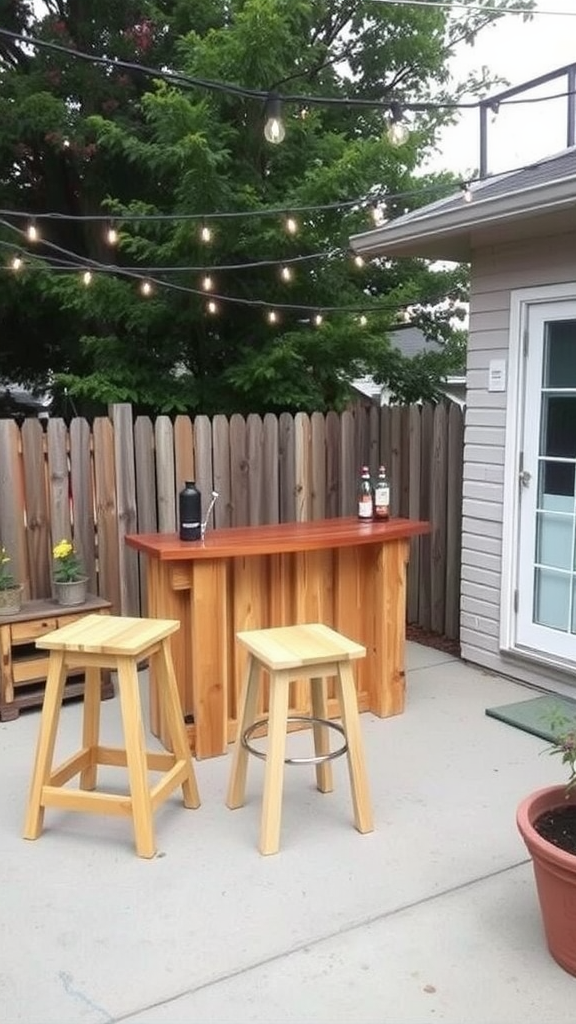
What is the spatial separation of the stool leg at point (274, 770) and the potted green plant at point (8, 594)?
177 centimetres

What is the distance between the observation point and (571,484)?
4074mm

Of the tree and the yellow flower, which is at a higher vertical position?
the tree

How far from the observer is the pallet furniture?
12.6 ft

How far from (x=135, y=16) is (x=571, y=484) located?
6392 millimetres

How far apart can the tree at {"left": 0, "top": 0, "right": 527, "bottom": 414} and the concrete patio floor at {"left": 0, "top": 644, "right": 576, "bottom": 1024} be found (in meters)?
3.81

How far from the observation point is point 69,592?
13.4ft

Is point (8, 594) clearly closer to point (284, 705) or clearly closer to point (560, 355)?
point (284, 705)

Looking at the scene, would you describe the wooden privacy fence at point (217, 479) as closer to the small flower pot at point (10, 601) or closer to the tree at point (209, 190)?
the small flower pot at point (10, 601)

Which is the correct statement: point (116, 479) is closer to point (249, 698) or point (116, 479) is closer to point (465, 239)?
point (249, 698)

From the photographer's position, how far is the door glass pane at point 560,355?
158 inches

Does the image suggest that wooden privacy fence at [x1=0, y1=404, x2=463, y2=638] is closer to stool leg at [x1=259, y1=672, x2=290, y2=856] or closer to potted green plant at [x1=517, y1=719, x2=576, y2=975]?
stool leg at [x1=259, y1=672, x2=290, y2=856]

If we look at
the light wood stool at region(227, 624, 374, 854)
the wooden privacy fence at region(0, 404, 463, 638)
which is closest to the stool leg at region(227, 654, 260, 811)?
the light wood stool at region(227, 624, 374, 854)

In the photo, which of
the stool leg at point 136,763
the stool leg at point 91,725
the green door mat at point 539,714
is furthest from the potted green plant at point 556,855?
the stool leg at point 91,725

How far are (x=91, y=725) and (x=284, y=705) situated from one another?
84 cm
